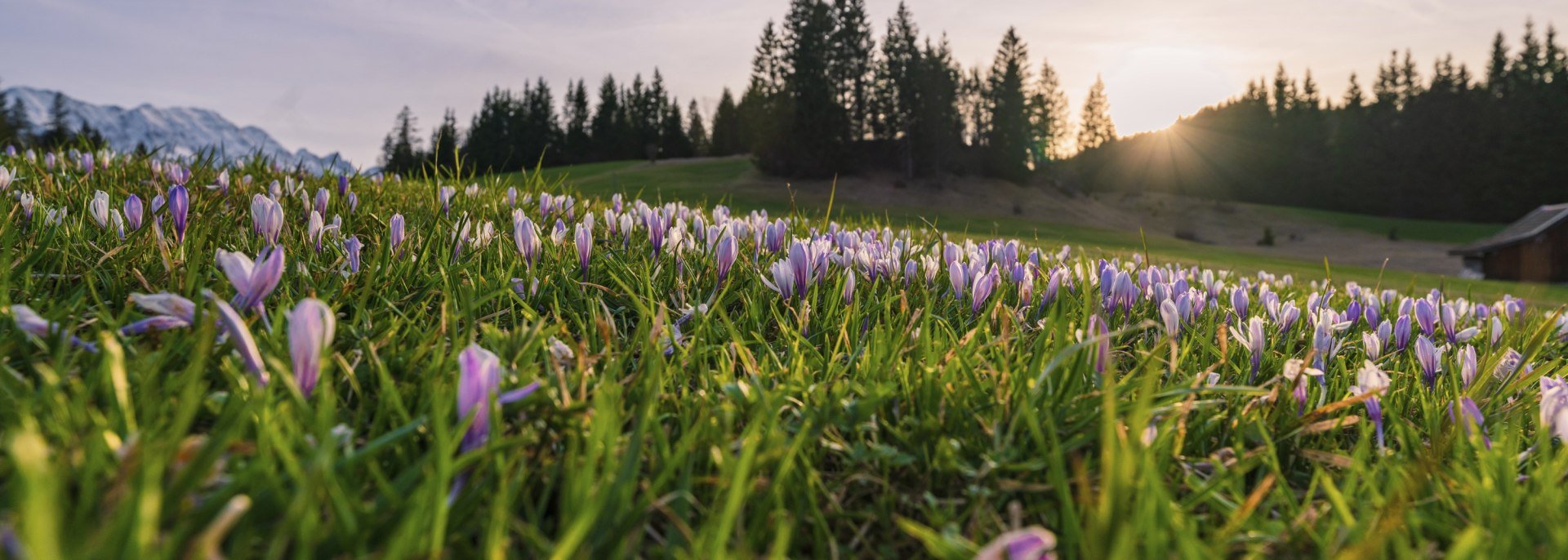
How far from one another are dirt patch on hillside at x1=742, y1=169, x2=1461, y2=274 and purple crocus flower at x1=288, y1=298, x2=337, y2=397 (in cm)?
4677

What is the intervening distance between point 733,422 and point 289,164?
5.88 meters

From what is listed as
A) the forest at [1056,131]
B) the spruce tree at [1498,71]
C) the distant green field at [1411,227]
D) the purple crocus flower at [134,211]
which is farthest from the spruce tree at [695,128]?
the purple crocus flower at [134,211]

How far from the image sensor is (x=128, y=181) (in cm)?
420

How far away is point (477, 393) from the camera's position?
1190 mm

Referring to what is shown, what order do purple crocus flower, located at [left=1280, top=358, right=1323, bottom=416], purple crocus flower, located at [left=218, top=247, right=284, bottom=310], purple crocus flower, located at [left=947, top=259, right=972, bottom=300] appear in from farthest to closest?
purple crocus flower, located at [left=947, top=259, right=972, bottom=300], purple crocus flower, located at [left=1280, top=358, right=1323, bottom=416], purple crocus flower, located at [left=218, top=247, right=284, bottom=310]

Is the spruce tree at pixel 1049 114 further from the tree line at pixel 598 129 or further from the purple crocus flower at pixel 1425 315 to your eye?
the purple crocus flower at pixel 1425 315

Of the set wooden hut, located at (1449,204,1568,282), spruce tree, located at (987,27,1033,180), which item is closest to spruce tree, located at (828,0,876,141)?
spruce tree, located at (987,27,1033,180)

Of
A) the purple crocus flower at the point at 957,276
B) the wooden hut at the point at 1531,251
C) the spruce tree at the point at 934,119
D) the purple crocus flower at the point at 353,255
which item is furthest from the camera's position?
the spruce tree at the point at 934,119

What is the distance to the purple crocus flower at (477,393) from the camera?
1184 millimetres

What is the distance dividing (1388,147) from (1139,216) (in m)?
36.5

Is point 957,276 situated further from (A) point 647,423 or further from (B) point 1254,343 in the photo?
(A) point 647,423

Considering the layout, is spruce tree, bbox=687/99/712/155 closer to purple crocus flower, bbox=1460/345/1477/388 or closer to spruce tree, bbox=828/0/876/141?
spruce tree, bbox=828/0/876/141

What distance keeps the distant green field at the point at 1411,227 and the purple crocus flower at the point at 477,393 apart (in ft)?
257

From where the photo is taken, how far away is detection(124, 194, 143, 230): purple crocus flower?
2377 mm
